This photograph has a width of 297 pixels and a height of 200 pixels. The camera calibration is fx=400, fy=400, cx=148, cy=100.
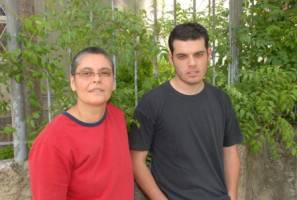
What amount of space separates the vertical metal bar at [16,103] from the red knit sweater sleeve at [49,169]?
77 cm

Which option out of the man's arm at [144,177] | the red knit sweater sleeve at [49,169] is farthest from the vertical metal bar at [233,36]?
the red knit sweater sleeve at [49,169]

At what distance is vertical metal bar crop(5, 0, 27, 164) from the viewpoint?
238 cm

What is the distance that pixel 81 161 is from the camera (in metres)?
1.87

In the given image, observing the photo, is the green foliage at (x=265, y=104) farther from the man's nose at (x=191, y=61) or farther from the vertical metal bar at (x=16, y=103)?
the vertical metal bar at (x=16, y=103)

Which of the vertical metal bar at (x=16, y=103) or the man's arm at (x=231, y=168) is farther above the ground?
the vertical metal bar at (x=16, y=103)

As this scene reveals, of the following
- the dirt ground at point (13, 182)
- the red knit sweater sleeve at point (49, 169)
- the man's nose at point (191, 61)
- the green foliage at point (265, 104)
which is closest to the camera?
the red knit sweater sleeve at point (49, 169)

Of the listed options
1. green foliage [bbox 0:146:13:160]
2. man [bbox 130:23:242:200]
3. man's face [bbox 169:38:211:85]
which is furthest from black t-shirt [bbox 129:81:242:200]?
green foliage [bbox 0:146:13:160]

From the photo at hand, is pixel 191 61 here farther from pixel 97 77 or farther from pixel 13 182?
pixel 13 182

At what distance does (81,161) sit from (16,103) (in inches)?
33.2

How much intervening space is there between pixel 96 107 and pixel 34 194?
497 millimetres

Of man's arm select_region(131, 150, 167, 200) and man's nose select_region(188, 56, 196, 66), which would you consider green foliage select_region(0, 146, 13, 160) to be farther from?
man's nose select_region(188, 56, 196, 66)

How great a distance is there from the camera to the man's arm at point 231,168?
104 inches

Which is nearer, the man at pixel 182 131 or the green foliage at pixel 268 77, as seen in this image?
the man at pixel 182 131

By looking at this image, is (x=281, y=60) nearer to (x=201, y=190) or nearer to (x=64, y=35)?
(x=201, y=190)
